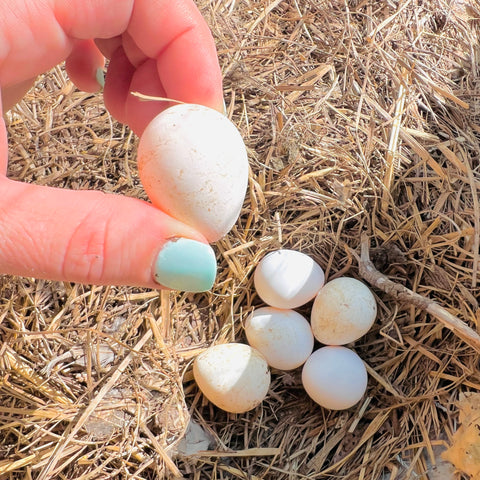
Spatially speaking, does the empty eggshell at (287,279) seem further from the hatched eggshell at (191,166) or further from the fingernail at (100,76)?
the fingernail at (100,76)

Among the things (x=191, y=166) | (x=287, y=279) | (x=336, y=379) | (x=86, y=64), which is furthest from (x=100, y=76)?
(x=336, y=379)

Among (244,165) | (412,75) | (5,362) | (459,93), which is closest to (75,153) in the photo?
(5,362)

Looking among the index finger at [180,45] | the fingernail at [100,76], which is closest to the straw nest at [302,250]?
the fingernail at [100,76]

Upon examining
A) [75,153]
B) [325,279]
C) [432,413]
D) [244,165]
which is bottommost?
[432,413]

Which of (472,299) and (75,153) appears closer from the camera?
(472,299)

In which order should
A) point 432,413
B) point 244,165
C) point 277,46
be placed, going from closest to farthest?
point 244,165
point 432,413
point 277,46

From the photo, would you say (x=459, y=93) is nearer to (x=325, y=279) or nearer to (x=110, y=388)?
(x=325, y=279)

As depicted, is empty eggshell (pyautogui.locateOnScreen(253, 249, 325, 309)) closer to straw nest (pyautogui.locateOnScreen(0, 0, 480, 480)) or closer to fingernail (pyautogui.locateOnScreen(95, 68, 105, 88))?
straw nest (pyautogui.locateOnScreen(0, 0, 480, 480))
